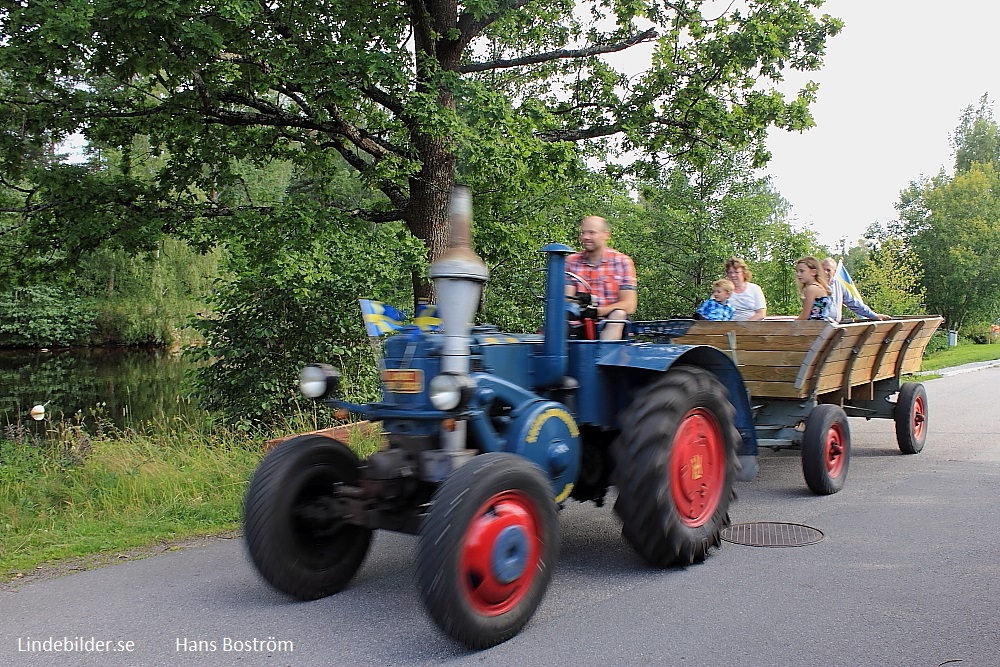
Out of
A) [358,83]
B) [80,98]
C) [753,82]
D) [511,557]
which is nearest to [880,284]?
[753,82]

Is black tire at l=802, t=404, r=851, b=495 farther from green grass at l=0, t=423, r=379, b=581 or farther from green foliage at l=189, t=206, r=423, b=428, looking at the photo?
green foliage at l=189, t=206, r=423, b=428

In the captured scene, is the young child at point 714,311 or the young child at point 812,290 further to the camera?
the young child at point 714,311

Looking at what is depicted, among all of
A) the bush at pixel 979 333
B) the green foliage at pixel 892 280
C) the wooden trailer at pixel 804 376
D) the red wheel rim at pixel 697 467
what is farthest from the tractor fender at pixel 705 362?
the bush at pixel 979 333

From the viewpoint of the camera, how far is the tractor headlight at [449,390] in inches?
Result: 150

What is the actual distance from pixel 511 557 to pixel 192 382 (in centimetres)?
917

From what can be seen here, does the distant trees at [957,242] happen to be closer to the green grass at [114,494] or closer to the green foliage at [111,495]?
the green grass at [114,494]

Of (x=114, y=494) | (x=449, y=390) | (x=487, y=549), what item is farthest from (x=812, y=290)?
(x=114, y=494)

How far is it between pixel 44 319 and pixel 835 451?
32.7 metres

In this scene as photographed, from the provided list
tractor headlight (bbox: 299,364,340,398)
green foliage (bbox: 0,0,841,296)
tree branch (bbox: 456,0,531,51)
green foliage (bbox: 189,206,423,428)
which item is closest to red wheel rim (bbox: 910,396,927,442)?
green foliage (bbox: 0,0,841,296)

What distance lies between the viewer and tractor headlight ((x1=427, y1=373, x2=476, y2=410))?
381 cm

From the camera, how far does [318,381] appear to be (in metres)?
4.26

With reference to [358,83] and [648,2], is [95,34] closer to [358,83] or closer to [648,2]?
[358,83]

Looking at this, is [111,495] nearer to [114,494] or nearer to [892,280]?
[114,494]

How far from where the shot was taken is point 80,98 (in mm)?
9805
